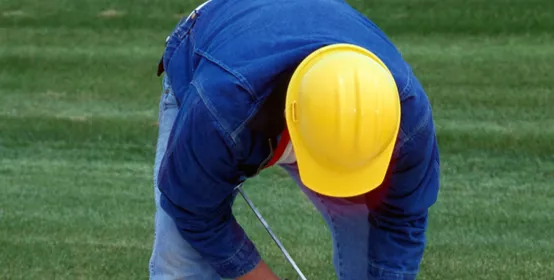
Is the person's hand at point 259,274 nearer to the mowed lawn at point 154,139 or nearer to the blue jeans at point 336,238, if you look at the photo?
the blue jeans at point 336,238

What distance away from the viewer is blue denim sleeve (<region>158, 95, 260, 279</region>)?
1862 millimetres

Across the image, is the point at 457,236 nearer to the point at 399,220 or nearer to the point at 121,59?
the point at 399,220

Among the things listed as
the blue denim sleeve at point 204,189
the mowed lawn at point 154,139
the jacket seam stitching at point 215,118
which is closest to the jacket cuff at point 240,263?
the blue denim sleeve at point 204,189

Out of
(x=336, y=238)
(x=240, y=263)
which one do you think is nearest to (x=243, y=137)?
(x=240, y=263)

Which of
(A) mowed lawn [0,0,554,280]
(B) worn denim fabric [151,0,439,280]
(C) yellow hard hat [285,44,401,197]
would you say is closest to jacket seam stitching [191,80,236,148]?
(B) worn denim fabric [151,0,439,280]

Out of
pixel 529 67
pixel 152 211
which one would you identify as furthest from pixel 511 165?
pixel 152 211

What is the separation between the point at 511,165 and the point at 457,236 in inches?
33.4

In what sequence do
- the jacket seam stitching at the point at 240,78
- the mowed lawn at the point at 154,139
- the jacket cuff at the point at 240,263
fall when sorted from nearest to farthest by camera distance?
the jacket seam stitching at the point at 240,78, the jacket cuff at the point at 240,263, the mowed lawn at the point at 154,139

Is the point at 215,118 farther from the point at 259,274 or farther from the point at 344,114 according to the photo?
the point at 259,274

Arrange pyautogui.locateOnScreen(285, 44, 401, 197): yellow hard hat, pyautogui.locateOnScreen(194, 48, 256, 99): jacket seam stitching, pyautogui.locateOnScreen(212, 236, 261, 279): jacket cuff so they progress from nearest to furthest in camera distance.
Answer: pyautogui.locateOnScreen(285, 44, 401, 197): yellow hard hat < pyautogui.locateOnScreen(194, 48, 256, 99): jacket seam stitching < pyautogui.locateOnScreen(212, 236, 261, 279): jacket cuff

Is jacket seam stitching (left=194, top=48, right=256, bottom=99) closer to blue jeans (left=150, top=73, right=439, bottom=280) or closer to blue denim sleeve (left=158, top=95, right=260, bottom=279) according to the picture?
blue denim sleeve (left=158, top=95, right=260, bottom=279)

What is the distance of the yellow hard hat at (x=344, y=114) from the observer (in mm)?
1690

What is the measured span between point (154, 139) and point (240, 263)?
8.20 ft

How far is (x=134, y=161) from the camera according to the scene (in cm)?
441
